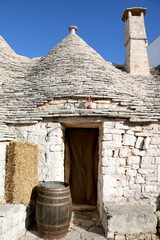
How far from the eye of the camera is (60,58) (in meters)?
5.89

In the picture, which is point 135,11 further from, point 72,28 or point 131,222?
point 131,222

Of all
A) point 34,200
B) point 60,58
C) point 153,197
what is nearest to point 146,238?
point 153,197

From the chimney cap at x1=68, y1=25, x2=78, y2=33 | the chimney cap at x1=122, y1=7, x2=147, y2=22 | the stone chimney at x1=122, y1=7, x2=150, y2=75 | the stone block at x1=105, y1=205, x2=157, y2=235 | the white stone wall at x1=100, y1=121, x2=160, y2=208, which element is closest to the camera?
the stone block at x1=105, y1=205, x2=157, y2=235

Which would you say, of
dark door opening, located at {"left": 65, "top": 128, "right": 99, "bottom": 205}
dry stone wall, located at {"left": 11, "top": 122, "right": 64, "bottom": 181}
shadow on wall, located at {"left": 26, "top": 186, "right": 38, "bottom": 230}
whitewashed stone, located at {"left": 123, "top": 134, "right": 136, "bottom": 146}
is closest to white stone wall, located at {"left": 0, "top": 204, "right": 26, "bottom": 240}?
shadow on wall, located at {"left": 26, "top": 186, "right": 38, "bottom": 230}

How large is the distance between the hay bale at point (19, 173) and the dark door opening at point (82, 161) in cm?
185

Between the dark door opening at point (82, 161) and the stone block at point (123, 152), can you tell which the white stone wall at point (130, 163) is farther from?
the dark door opening at point (82, 161)

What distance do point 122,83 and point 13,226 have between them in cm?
462

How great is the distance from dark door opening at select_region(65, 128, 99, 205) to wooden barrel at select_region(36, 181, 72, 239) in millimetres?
2010

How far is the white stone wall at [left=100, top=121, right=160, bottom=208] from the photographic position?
405cm

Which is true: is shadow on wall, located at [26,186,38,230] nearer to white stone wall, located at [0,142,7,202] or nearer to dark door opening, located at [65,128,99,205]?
white stone wall, located at [0,142,7,202]

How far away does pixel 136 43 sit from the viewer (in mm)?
6898

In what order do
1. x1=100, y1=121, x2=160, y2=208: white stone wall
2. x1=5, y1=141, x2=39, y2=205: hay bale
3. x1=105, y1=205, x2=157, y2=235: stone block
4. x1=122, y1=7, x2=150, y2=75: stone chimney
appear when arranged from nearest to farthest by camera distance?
1. x1=105, y1=205, x2=157, y2=235: stone block
2. x1=5, y1=141, x2=39, y2=205: hay bale
3. x1=100, y1=121, x2=160, y2=208: white stone wall
4. x1=122, y1=7, x2=150, y2=75: stone chimney

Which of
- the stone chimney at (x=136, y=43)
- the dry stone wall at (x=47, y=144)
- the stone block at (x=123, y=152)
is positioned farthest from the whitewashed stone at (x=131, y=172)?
the stone chimney at (x=136, y=43)

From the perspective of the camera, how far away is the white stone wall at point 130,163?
4051 mm
